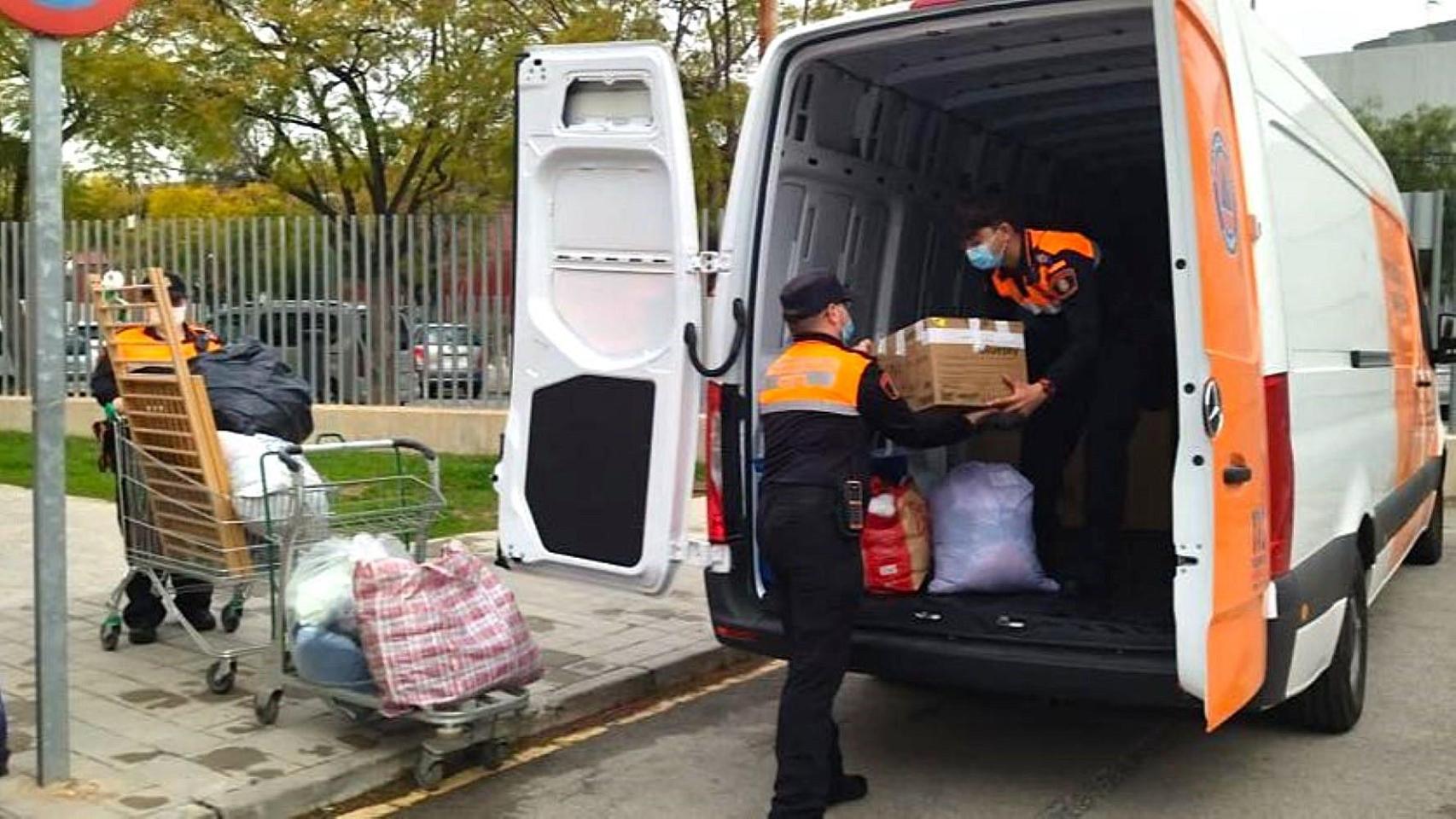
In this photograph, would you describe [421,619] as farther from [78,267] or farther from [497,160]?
[497,160]

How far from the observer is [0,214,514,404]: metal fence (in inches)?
530

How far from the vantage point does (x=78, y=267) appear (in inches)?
589

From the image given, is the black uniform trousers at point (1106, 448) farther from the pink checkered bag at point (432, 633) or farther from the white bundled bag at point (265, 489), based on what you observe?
the white bundled bag at point (265, 489)

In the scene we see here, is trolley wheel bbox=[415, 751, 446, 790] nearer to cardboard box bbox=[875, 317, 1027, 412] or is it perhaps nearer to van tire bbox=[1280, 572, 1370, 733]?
cardboard box bbox=[875, 317, 1027, 412]

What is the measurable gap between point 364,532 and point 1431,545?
720cm

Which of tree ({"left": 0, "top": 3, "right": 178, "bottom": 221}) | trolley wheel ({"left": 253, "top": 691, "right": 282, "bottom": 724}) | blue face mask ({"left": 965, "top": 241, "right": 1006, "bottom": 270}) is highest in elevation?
tree ({"left": 0, "top": 3, "right": 178, "bottom": 221})

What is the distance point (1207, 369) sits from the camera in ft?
13.3

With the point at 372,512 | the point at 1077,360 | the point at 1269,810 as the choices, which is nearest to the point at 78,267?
the point at 372,512

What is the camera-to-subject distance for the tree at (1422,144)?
3534 centimetres

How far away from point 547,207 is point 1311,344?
2.69 metres

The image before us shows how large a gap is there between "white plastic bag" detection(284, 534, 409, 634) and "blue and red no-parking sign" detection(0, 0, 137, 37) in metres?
→ 1.98

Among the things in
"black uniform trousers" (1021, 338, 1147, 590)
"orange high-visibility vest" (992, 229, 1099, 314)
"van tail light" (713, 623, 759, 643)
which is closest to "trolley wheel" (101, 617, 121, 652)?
"van tail light" (713, 623, 759, 643)

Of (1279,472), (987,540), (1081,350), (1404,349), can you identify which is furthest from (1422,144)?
(1279,472)

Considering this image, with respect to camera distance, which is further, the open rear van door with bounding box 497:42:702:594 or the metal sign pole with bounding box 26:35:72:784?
the open rear van door with bounding box 497:42:702:594
